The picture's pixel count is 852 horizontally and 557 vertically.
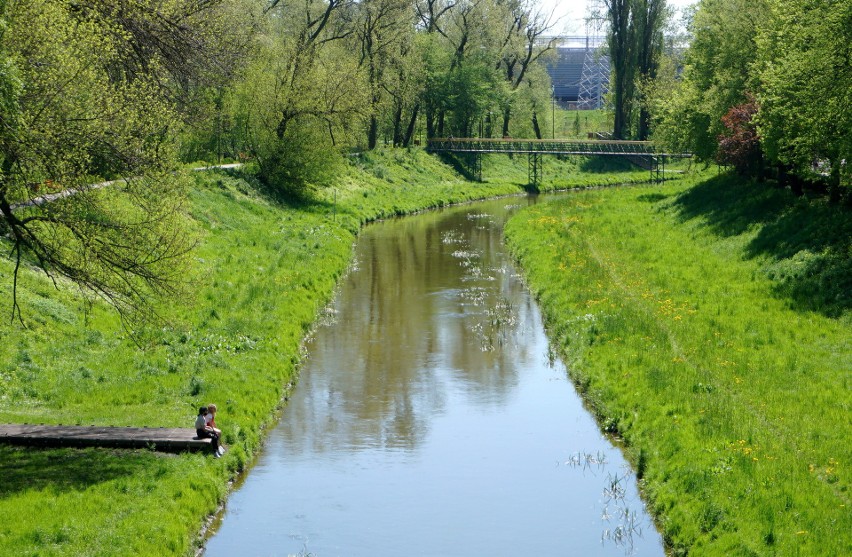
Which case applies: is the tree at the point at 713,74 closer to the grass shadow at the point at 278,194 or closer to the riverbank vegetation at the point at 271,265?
the riverbank vegetation at the point at 271,265

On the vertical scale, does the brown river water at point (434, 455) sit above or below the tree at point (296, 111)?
below

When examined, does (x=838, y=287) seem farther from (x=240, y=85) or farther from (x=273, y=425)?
(x=240, y=85)

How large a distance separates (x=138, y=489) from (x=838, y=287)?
21.2m

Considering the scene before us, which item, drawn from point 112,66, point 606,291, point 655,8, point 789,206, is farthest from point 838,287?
point 655,8

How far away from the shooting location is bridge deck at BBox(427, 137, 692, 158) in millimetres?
85688

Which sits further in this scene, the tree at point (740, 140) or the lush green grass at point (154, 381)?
the tree at point (740, 140)

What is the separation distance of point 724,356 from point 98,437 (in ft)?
48.2

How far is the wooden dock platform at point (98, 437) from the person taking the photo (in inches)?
778

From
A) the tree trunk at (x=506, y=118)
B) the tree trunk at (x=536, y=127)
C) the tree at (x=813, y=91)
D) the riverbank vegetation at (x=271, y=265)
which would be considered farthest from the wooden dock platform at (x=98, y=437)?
the tree trunk at (x=536, y=127)

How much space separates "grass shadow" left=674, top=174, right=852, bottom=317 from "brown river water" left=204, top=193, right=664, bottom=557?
7.90 metres

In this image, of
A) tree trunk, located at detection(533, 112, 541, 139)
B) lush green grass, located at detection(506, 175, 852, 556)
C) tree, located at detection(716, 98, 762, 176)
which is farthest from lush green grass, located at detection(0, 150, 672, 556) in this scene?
tree trunk, located at detection(533, 112, 541, 139)

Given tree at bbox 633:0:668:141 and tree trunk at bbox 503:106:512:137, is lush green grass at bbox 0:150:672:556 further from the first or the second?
tree at bbox 633:0:668:141

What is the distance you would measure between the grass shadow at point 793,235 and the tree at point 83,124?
18.6 meters

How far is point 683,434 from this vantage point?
821 inches
